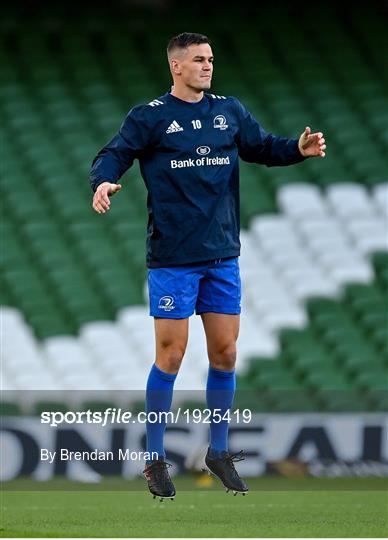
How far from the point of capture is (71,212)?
12414 mm

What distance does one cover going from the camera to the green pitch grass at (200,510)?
21.5 ft

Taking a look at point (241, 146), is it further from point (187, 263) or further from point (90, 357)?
point (90, 357)

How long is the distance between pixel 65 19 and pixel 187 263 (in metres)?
8.46

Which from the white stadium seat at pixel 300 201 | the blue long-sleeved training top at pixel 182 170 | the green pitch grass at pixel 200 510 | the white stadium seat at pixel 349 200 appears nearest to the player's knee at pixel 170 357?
the blue long-sleeved training top at pixel 182 170

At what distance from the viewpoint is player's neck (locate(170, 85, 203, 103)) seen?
21.0ft

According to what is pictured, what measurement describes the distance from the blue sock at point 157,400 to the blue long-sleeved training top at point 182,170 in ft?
1.50

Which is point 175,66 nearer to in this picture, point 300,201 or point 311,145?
point 311,145

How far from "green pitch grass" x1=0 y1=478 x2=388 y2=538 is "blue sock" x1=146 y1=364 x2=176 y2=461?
367 millimetres

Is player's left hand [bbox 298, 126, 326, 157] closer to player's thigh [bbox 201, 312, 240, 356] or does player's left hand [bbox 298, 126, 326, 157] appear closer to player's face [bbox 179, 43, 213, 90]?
player's face [bbox 179, 43, 213, 90]

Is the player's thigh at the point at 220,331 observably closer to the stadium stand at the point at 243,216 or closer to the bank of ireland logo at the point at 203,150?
the bank of ireland logo at the point at 203,150

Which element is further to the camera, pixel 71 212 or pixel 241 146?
pixel 71 212

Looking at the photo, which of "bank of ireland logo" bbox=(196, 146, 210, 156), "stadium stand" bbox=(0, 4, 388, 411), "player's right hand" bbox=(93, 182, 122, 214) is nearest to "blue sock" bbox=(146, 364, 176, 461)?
"player's right hand" bbox=(93, 182, 122, 214)

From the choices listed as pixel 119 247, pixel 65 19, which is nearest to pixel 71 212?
pixel 119 247

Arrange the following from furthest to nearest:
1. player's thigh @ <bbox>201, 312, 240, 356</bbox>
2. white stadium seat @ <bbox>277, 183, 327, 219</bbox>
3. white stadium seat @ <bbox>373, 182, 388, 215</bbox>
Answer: white stadium seat @ <bbox>373, 182, 388, 215</bbox>, white stadium seat @ <bbox>277, 183, 327, 219</bbox>, player's thigh @ <bbox>201, 312, 240, 356</bbox>
